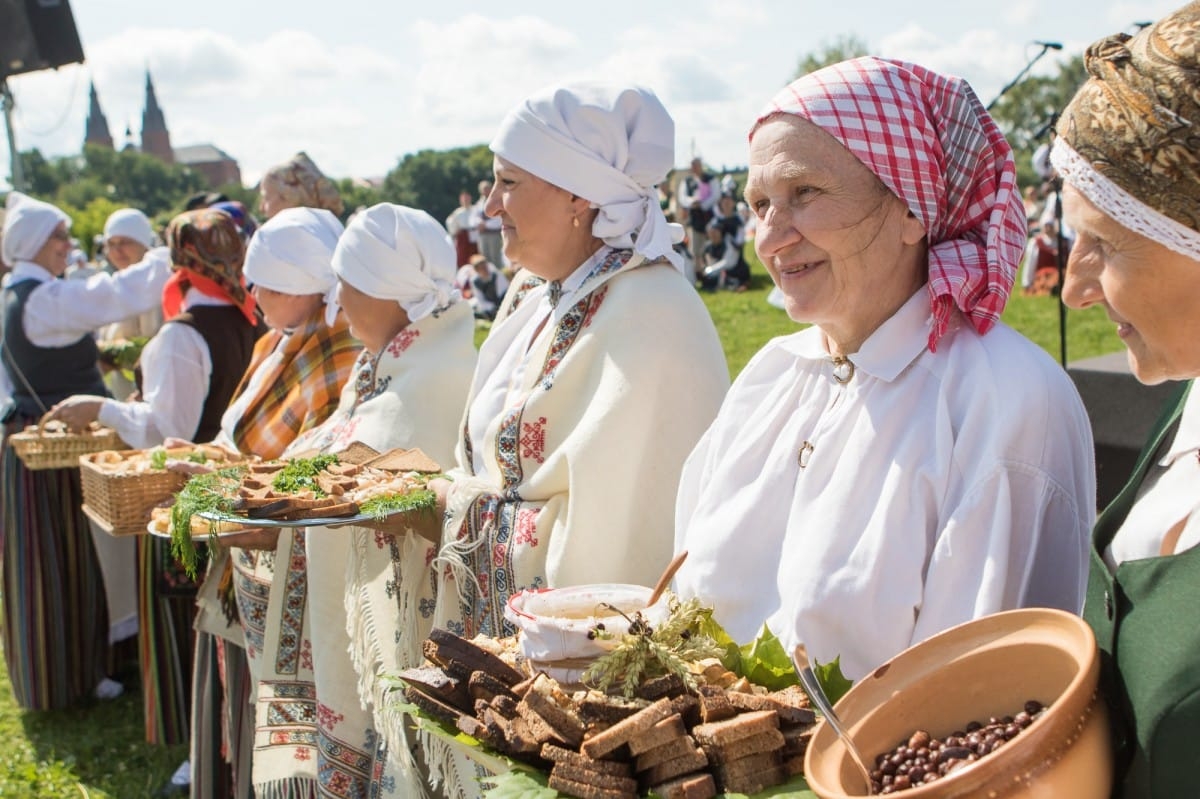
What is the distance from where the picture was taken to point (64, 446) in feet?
16.7

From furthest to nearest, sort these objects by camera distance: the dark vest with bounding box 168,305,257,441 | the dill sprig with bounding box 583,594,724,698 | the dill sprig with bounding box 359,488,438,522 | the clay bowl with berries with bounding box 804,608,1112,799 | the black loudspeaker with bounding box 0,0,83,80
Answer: the black loudspeaker with bounding box 0,0,83,80 → the dark vest with bounding box 168,305,257,441 → the dill sprig with bounding box 359,488,438,522 → the dill sprig with bounding box 583,594,724,698 → the clay bowl with berries with bounding box 804,608,1112,799

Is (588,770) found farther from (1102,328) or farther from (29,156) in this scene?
(29,156)

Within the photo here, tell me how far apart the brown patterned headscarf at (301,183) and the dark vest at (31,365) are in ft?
4.42

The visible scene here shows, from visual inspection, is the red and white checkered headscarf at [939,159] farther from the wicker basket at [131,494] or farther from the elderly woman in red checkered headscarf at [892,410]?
the wicker basket at [131,494]

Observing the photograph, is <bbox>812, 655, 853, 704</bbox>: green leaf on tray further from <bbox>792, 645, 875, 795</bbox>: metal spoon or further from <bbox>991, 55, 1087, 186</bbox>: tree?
<bbox>991, 55, 1087, 186</bbox>: tree

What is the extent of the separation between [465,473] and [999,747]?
89.3 inches

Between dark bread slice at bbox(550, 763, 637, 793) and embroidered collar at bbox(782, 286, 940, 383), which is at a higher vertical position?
embroidered collar at bbox(782, 286, 940, 383)

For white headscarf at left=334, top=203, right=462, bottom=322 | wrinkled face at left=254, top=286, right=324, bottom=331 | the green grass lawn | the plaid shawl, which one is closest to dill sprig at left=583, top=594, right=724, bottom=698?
white headscarf at left=334, top=203, right=462, bottom=322

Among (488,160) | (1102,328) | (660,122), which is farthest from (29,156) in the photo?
(660,122)

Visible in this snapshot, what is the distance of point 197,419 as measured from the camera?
A: 16.8 ft

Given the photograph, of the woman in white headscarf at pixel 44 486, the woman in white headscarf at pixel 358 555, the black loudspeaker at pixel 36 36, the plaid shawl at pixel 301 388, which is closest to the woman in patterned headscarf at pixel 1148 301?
the woman in white headscarf at pixel 358 555

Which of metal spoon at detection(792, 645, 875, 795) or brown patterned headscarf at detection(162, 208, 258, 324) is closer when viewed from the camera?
metal spoon at detection(792, 645, 875, 795)

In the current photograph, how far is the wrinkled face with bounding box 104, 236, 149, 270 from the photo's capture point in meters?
7.93

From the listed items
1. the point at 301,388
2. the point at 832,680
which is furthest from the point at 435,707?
the point at 301,388
